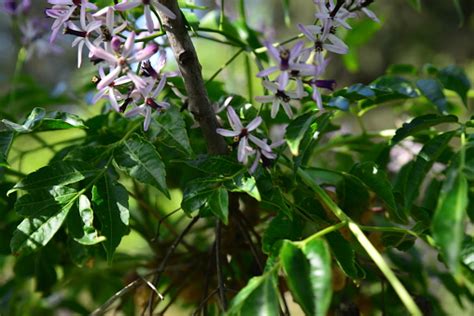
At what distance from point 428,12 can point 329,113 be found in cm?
171

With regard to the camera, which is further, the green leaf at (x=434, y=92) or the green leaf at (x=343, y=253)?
the green leaf at (x=434, y=92)

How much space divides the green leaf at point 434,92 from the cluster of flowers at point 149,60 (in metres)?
0.17

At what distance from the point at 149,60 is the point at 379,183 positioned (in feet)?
0.73

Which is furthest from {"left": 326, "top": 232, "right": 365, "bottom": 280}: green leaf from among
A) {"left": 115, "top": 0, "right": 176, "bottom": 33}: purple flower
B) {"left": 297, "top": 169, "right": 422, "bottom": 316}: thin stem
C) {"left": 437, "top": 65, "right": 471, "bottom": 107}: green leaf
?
{"left": 437, "top": 65, "right": 471, "bottom": 107}: green leaf

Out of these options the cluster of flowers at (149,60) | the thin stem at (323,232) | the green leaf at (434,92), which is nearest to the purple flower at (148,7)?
the cluster of flowers at (149,60)

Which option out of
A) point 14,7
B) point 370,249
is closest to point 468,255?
point 370,249

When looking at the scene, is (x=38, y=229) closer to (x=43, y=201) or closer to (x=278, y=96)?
(x=43, y=201)

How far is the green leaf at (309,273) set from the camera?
376 mm

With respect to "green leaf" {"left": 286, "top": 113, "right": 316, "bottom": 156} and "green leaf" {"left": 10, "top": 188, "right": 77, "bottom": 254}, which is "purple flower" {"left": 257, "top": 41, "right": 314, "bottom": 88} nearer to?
"green leaf" {"left": 286, "top": 113, "right": 316, "bottom": 156}

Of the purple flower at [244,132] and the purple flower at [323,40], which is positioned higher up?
the purple flower at [323,40]

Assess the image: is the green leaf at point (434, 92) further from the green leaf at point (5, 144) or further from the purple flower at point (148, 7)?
the green leaf at point (5, 144)

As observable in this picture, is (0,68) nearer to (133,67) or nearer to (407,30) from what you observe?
(407,30)

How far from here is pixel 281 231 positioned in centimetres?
50

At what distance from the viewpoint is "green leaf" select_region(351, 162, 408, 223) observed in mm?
524
